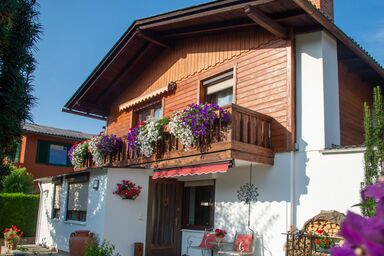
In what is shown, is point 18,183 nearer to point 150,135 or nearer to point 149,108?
point 149,108

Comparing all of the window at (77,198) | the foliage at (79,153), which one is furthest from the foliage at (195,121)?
the foliage at (79,153)

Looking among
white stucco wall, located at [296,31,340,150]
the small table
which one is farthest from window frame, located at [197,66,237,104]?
the small table

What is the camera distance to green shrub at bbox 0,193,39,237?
66.6ft

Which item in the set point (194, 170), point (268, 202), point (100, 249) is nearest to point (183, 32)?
point (194, 170)

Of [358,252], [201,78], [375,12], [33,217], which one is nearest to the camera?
[358,252]

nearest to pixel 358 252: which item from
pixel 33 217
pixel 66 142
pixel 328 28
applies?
pixel 328 28

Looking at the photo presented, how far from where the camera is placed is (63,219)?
16.2 meters

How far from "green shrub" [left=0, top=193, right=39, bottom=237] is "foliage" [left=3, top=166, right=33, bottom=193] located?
7.20ft

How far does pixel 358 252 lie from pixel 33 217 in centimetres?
2250

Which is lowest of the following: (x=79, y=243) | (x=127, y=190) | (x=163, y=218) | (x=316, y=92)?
(x=79, y=243)

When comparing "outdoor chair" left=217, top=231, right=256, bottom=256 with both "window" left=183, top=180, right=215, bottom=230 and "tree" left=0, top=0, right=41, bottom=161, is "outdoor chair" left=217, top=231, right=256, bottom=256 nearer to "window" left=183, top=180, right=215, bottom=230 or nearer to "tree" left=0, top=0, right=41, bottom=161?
"window" left=183, top=180, right=215, bottom=230

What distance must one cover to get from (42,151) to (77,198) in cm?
1467

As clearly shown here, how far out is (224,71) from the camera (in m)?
12.5

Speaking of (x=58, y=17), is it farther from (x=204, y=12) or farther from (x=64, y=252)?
(x=64, y=252)
